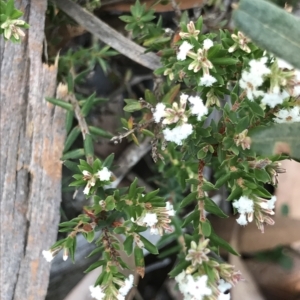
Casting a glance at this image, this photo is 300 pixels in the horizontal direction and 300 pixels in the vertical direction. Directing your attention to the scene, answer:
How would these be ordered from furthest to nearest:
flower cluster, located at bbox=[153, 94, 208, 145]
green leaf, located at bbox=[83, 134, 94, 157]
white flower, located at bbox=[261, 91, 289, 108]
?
green leaf, located at bbox=[83, 134, 94, 157]
flower cluster, located at bbox=[153, 94, 208, 145]
white flower, located at bbox=[261, 91, 289, 108]

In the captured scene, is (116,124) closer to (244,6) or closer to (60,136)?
(60,136)

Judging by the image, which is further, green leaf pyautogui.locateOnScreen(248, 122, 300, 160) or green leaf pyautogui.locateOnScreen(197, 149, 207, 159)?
green leaf pyautogui.locateOnScreen(197, 149, 207, 159)

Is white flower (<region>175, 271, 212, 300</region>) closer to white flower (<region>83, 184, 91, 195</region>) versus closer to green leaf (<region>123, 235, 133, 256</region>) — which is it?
green leaf (<region>123, 235, 133, 256</region>)

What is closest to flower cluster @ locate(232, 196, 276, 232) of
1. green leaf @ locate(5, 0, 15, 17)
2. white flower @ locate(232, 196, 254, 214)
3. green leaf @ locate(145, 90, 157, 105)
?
white flower @ locate(232, 196, 254, 214)

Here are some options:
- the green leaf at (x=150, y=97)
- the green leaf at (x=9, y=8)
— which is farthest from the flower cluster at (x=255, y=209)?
the green leaf at (x=9, y=8)

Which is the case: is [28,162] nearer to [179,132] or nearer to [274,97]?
[179,132]

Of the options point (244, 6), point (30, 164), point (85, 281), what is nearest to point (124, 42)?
point (30, 164)

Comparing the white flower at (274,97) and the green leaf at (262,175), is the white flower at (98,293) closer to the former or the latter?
the green leaf at (262,175)
